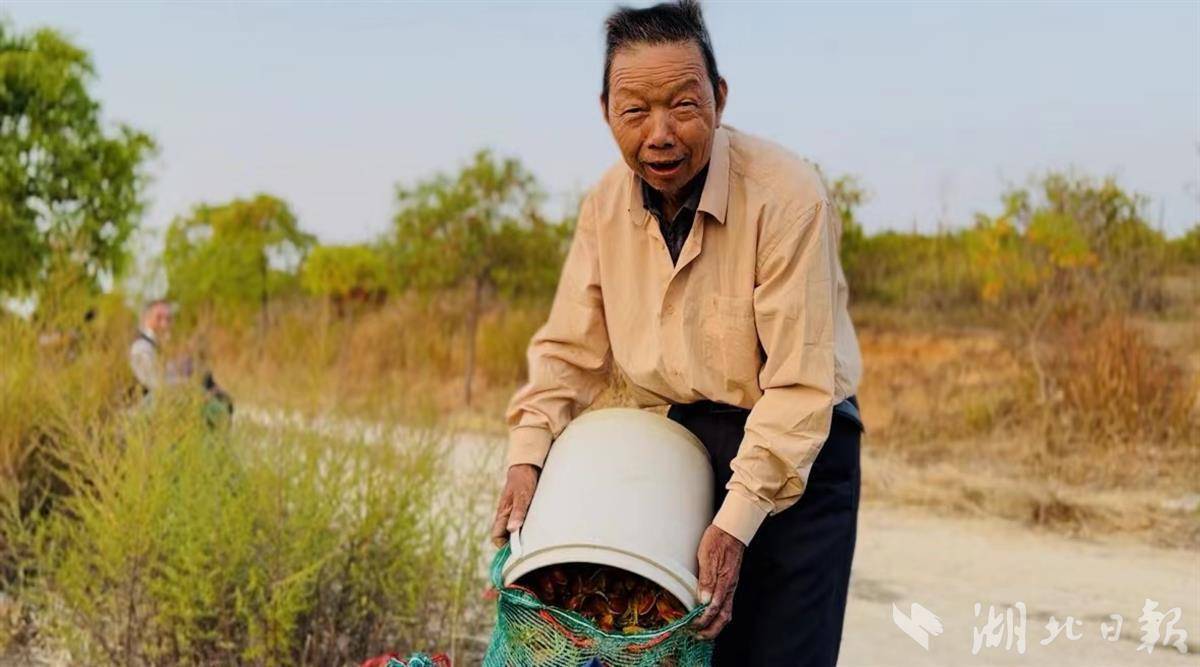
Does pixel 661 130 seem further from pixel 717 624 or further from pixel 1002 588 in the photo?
pixel 1002 588

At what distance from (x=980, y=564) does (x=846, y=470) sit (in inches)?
217

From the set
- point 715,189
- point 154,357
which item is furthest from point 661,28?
point 154,357

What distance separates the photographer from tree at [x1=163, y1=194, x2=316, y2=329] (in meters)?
19.3

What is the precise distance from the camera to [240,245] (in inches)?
777

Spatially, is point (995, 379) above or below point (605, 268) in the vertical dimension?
below

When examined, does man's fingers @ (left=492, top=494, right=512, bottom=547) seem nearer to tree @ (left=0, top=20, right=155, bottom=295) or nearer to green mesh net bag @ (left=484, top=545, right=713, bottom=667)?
green mesh net bag @ (left=484, top=545, right=713, bottom=667)

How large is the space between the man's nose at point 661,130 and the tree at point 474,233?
14.0 metres

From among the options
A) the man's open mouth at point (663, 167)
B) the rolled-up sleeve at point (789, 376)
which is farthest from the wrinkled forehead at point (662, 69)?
the rolled-up sleeve at point (789, 376)

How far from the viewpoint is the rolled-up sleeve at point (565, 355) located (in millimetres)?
2582

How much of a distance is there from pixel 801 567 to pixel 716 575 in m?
0.25

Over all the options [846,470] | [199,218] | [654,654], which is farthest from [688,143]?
[199,218]

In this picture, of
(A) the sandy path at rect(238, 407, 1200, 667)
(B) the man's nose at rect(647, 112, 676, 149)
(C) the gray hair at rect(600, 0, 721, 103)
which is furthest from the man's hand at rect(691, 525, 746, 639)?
(A) the sandy path at rect(238, 407, 1200, 667)

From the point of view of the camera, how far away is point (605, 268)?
2535 mm

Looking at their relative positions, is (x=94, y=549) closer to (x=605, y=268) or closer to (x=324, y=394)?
(x=324, y=394)
